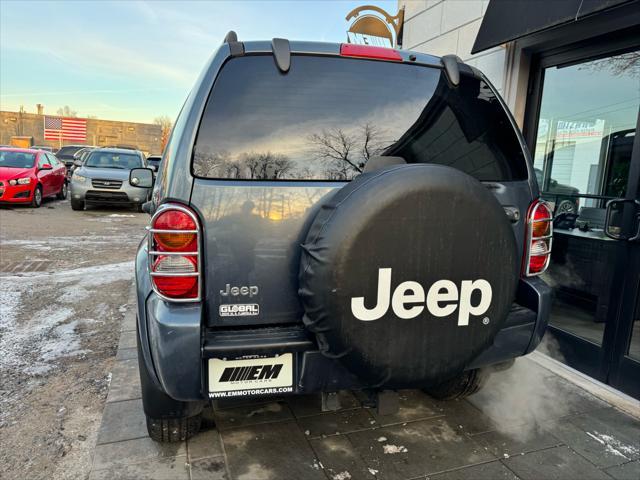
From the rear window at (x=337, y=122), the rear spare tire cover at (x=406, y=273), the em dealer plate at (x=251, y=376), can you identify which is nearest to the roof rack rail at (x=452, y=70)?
the rear window at (x=337, y=122)

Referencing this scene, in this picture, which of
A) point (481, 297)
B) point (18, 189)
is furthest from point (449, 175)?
point (18, 189)

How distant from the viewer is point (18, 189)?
11.8 m

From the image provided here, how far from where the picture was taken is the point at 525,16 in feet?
12.9

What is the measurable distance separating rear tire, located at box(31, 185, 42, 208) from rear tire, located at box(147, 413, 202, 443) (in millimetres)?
12163

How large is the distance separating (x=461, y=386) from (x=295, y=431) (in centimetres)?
110

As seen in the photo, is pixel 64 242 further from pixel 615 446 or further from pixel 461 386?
pixel 615 446

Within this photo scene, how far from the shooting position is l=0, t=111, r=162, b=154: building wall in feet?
146

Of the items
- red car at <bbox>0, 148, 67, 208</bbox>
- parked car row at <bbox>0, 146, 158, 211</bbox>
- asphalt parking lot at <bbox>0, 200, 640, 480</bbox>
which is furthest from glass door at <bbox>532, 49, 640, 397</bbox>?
red car at <bbox>0, 148, 67, 208</bbox>

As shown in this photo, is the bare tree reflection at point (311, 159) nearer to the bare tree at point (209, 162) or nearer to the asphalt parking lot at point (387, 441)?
the bare tree at point (209, 162)

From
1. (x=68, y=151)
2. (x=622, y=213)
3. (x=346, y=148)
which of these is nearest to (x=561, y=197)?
(x=622, y=213)

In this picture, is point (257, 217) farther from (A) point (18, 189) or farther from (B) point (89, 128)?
(B) point (89, 128)

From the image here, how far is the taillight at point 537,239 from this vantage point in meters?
2.35

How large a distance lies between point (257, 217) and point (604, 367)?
300 centimetres

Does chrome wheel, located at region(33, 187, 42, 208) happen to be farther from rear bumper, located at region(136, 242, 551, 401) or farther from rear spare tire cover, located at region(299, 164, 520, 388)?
rear spare tire cover, located at region(299, 164, 520, 388)
